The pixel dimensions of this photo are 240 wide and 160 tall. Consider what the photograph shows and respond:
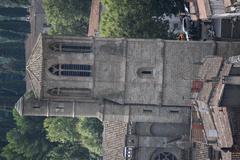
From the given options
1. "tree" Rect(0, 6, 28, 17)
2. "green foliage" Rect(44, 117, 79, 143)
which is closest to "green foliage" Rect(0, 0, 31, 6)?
"tree" Rect(0, 6, 28, 17)

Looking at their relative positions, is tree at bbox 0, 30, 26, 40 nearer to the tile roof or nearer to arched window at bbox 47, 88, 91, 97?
the tile roof

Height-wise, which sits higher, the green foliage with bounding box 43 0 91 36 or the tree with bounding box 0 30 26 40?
the green foliage with bounding box 43 0 91 36

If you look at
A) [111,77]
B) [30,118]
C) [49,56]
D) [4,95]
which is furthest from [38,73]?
[4,95]

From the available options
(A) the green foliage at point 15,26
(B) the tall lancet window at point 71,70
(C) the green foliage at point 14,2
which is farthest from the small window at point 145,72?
(A) the green foliage at point 15,26

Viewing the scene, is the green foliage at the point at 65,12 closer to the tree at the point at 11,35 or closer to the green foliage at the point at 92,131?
the green foliage at the point at 92,131

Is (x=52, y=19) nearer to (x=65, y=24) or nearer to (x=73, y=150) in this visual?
(x=65, y=24)

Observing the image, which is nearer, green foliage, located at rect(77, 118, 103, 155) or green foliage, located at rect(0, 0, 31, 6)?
green foliage, located at rect(77, 118, 103, 155)

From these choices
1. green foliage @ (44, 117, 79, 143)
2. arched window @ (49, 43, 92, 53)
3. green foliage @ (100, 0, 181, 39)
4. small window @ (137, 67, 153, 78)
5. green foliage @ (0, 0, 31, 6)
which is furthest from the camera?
green foliage @ (0, 0, 31, 6)
